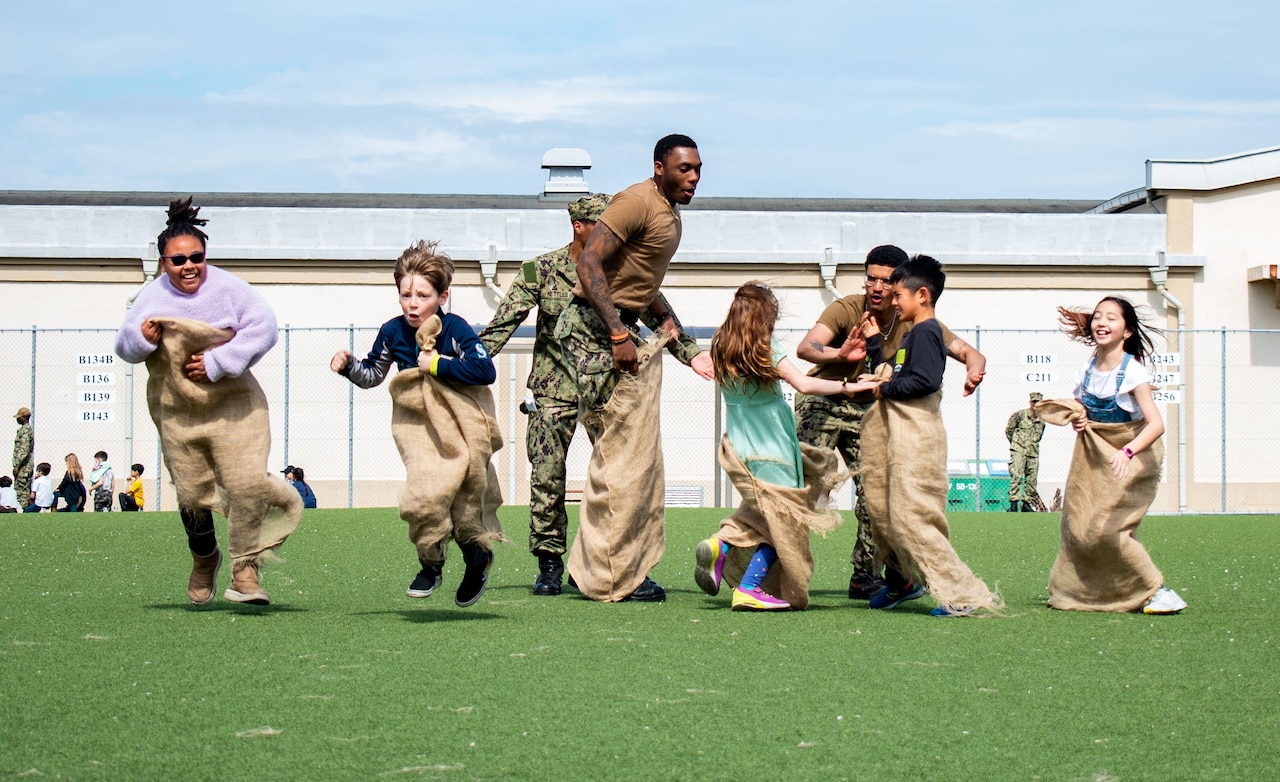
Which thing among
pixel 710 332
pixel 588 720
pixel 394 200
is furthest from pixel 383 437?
pixel 588 720

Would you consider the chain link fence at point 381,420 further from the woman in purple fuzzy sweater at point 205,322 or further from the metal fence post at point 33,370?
the woman in purple fuzzy sweater at point 205,322

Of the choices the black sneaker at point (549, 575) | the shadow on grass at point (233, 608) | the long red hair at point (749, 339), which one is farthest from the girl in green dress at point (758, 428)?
the shadow on grass at point (233, 608)

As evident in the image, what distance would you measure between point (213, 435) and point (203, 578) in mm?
724

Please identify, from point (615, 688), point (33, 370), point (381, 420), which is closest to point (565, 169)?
point (381, 420)

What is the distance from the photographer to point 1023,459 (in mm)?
19703

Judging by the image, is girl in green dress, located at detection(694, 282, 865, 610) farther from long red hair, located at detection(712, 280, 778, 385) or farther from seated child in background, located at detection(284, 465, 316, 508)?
seated child in background, located at detection(284, 465, 316, 508)

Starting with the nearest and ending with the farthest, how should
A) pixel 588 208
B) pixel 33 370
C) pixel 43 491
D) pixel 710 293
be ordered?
pixel 588 208
pixel 43 491
pixel 33 370
pixel 710 293

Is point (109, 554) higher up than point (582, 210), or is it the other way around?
point (582, 210)

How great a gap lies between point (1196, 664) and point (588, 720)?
2319 mm

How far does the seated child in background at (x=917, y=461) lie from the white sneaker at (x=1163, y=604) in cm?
76

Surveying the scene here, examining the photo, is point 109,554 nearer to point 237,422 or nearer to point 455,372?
point 237,422

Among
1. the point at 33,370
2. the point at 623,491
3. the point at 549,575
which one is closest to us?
the point at 623,491

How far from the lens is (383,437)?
22172mm

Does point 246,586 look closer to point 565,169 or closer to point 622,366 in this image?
point 622,366
